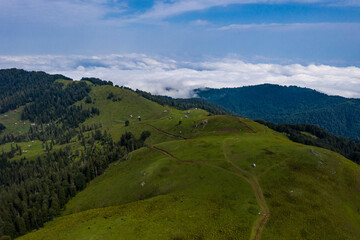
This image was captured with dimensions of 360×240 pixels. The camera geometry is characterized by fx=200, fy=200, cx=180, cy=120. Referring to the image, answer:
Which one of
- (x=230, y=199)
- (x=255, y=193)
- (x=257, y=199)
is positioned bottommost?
(x=230, y=199)

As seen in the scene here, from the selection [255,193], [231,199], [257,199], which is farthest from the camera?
[255,193]

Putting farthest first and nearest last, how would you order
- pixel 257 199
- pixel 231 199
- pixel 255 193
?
pixel 255 193
pixel 231 199
pixel 257 199

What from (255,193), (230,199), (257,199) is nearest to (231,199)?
(230,199)

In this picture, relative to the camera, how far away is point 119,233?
66.2 metres

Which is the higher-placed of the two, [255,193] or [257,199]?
[255,193]

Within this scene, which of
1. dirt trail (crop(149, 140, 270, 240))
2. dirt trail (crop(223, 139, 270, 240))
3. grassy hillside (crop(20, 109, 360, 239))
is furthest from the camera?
grassy hillside (crop(20, 109, 360, 239))

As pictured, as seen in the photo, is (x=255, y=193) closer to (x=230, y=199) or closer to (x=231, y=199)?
(x=231, y=199)

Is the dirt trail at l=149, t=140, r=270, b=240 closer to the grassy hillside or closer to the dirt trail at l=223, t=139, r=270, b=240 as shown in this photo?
the dirt trail at l=223, t=139, r=270, b=240

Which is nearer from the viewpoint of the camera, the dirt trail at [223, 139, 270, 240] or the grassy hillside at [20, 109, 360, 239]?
the dirt trail at [223, 139, 270, 240]

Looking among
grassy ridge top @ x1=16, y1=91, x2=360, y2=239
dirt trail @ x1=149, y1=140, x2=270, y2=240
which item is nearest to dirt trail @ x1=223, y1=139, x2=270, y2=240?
dirt trail @ x1=149, y1=140, x2=270, y2=240

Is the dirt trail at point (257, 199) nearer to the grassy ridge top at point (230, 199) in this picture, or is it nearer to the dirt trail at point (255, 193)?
the dirt trail at point (255, 193)

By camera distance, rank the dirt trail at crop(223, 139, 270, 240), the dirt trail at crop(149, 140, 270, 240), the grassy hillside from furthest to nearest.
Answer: the grassy hillside → the dirt trail at crop(149, 140, 270, 240) → the dirt trail at crop(223, 139, 270, 240)

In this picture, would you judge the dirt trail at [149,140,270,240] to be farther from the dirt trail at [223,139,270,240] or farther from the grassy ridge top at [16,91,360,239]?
the grassy ridge top at [16,91,360,239]

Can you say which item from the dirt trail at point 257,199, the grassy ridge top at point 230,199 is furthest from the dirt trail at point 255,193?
the grassy ridge top at point 230,199
